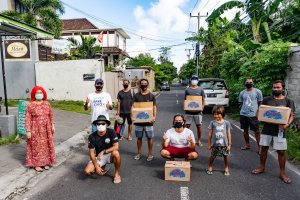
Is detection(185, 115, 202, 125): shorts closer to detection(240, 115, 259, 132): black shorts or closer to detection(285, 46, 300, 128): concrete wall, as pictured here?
detection(240, 115, 259, 132): black shorts

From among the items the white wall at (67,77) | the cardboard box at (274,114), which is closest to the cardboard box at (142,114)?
the cardboard box at (274,114)

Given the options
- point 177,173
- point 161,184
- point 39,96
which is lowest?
point 161,184

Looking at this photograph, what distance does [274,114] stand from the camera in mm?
4785

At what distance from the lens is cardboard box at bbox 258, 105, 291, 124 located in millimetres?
4672

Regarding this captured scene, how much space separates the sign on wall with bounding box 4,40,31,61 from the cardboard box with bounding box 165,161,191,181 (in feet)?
31.4

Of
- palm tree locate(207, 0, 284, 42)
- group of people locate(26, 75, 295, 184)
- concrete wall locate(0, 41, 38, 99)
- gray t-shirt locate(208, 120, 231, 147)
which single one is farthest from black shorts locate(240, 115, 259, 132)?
concrete wall locate(0, 41, 38, 99)

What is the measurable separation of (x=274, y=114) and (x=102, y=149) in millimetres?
3288

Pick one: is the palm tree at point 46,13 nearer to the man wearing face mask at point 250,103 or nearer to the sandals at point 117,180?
the man wearing face mask at point 250,103

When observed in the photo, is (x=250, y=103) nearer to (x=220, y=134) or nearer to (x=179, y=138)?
(x=220, y=134)

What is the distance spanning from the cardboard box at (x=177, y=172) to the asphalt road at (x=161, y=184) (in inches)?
4.4

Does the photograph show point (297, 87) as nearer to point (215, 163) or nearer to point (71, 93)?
point (215, 163)

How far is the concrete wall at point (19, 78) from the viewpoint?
53.7 ft

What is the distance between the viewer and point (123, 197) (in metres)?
4.17

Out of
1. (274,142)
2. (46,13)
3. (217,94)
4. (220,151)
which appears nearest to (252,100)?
(274,142)
